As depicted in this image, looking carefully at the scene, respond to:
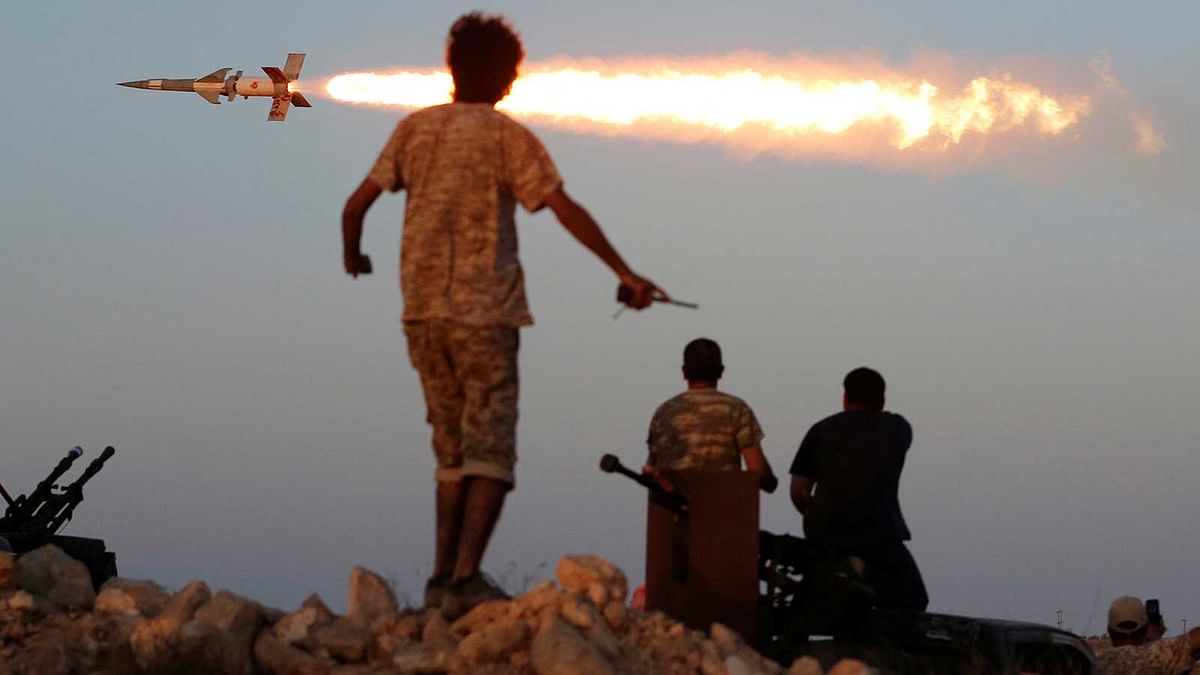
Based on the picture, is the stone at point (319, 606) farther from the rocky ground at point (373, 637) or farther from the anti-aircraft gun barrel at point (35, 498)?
the anti-aircraft gun barrel at point (35, 498)

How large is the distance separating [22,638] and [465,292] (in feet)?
8.28

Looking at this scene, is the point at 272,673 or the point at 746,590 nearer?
the point at 272,673

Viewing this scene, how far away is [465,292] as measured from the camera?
28.9 ft

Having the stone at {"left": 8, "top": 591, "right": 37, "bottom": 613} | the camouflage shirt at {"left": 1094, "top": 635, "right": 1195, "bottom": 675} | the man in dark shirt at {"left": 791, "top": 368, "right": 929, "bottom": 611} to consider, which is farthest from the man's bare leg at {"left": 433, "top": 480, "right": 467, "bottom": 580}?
the camouflage shirt at {"left": 1094, "top": 635, "right": 1195, "bottom": 675}

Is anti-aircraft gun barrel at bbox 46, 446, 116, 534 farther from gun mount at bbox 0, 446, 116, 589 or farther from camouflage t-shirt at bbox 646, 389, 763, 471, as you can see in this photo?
camouflage t-shirt at bbox 646, 389, 763, 471

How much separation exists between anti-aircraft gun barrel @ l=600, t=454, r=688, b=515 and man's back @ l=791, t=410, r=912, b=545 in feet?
4.18

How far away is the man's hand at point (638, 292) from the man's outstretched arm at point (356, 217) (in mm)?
1187

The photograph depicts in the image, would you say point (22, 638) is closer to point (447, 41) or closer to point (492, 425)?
point (492, 425)

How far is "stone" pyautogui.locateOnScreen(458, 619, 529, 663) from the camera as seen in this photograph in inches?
334

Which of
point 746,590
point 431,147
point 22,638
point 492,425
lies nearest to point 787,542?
point 746,590

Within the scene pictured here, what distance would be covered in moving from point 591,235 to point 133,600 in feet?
9.16

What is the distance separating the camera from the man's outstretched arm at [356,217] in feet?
30.0

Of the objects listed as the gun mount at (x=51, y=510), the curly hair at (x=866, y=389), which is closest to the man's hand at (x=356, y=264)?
the curly hair at (x=866, y=389)

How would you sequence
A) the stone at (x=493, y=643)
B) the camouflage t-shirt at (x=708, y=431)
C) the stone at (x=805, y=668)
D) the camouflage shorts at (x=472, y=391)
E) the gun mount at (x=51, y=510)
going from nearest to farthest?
1. the stone at (x=493, y=643)
2. the camouflage shorts at (x=472, y=391)
3. the stone at (x=805, y=668)
4. the camouflage t-shirt at (x=708, y=431)
5. the gun mount at (x=51, y=510)
